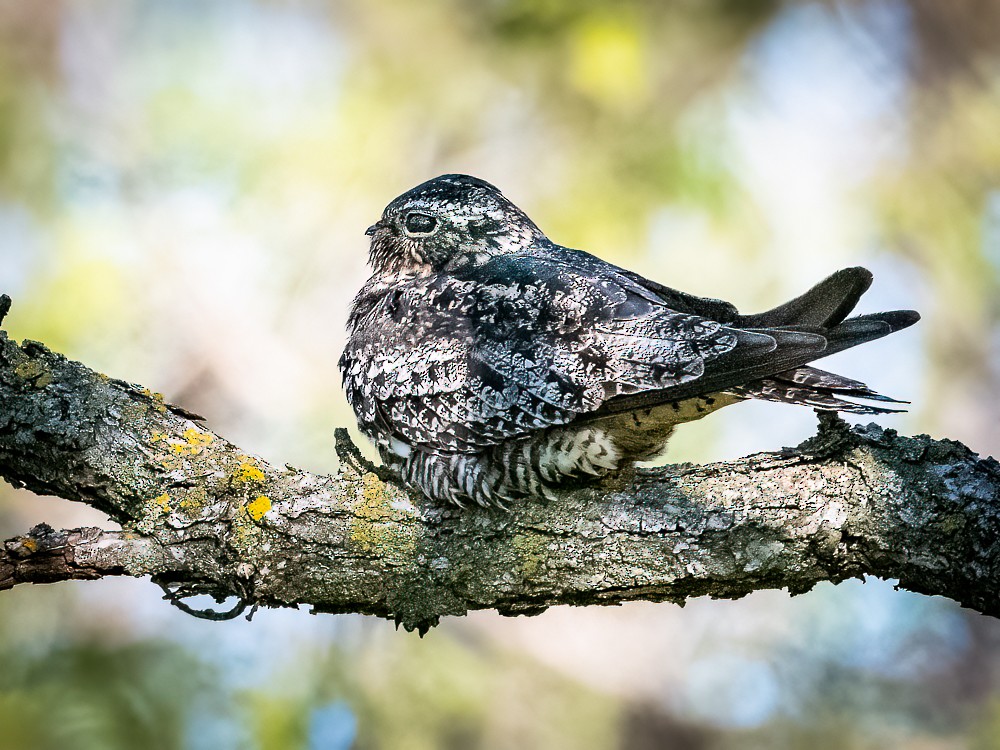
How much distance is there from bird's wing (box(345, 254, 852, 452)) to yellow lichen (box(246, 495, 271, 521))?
55cm

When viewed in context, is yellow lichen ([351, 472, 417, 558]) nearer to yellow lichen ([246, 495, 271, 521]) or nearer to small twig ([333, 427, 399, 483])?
small twig ([333, 427, 399, 483])

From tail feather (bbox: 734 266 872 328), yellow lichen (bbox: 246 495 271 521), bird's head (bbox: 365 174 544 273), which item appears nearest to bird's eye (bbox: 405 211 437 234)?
bird's head (bbox: 365 174 544 273)

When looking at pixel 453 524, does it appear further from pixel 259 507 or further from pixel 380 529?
pixel 259 507

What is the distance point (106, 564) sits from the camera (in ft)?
9.89

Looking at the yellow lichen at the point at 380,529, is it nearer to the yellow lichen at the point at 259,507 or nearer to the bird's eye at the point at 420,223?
the yellow lichen at the point at 259,507

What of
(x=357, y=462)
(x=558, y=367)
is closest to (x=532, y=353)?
(x=558, y=367)

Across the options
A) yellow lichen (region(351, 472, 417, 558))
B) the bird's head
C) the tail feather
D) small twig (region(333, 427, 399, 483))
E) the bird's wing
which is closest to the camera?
the tail feather

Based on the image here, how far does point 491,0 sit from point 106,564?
478cm

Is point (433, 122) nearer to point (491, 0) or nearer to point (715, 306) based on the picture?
point (491, 0)

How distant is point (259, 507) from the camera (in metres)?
3.17

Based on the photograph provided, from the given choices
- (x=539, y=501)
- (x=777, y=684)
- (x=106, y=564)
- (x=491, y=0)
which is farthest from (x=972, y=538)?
(x=491, y=0)

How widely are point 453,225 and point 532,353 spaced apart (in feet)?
3.19

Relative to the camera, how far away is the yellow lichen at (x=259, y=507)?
315 centimetres

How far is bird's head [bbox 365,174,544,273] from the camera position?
4.04 meters
